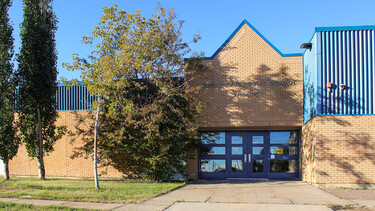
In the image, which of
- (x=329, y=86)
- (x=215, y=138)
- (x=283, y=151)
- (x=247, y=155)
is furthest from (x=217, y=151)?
(x=329, y=86)

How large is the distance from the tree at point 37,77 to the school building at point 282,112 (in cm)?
163

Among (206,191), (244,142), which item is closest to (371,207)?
(206,191)

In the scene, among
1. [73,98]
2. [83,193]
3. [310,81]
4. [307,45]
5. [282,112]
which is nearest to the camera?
[83,193]

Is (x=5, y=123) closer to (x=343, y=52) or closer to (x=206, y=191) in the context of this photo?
(x=206, y=191)

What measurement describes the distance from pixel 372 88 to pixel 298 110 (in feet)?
10.5

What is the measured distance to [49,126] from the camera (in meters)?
16.5

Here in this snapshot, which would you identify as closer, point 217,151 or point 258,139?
point 258,139

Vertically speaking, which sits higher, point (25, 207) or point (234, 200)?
point (25, 207)

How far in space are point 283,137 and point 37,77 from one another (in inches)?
452

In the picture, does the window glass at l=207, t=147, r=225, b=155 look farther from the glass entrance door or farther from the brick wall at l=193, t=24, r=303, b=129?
the brick wall at l=193, t=24, r=303, b=129

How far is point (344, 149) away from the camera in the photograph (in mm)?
13422

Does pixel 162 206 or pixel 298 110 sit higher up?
pixel 298 110

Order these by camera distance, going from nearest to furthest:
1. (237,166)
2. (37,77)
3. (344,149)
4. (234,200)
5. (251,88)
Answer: (234,200), (344,149), (37,77), (251,88), (237,166)

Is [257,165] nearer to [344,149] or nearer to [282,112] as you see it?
[282,112]
